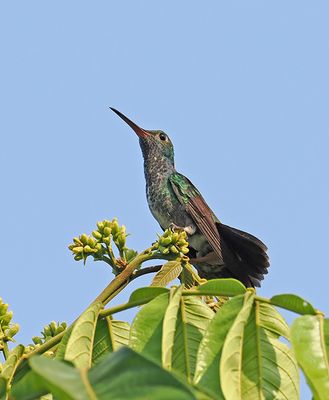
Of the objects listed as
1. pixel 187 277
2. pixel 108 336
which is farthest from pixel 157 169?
pixel 108 336

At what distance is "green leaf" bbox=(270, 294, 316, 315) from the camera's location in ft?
6.13

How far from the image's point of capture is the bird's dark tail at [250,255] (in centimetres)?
641

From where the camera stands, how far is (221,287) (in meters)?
2.16

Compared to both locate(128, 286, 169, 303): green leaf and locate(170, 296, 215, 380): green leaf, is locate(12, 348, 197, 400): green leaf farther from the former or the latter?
locate(128, 286, 169, 303): green leaf

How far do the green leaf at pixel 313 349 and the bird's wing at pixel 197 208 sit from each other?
16.6 feet

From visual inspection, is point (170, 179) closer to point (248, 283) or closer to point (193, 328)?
point (248, 283)

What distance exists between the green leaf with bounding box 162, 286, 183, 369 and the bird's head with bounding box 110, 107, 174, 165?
6717 mm

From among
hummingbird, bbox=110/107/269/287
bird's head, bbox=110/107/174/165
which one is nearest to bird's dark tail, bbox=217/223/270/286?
hummingbird, bbox=110/107/269/287

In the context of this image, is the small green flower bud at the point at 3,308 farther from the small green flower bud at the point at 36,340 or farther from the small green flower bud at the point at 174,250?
the small green flower bud at the point at 174,250

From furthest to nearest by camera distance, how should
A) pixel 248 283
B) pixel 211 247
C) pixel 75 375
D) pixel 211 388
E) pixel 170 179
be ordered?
pixel 170 179 → pixel 211 247 → pixel 248 283 → pixel 211 388 → pixel 75 375

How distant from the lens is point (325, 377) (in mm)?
1509

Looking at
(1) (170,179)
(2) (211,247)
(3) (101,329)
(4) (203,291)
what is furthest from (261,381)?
(1) (170,179)

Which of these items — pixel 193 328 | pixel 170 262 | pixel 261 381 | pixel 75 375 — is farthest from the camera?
pixel 170 262

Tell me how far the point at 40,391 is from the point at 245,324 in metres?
0.87
